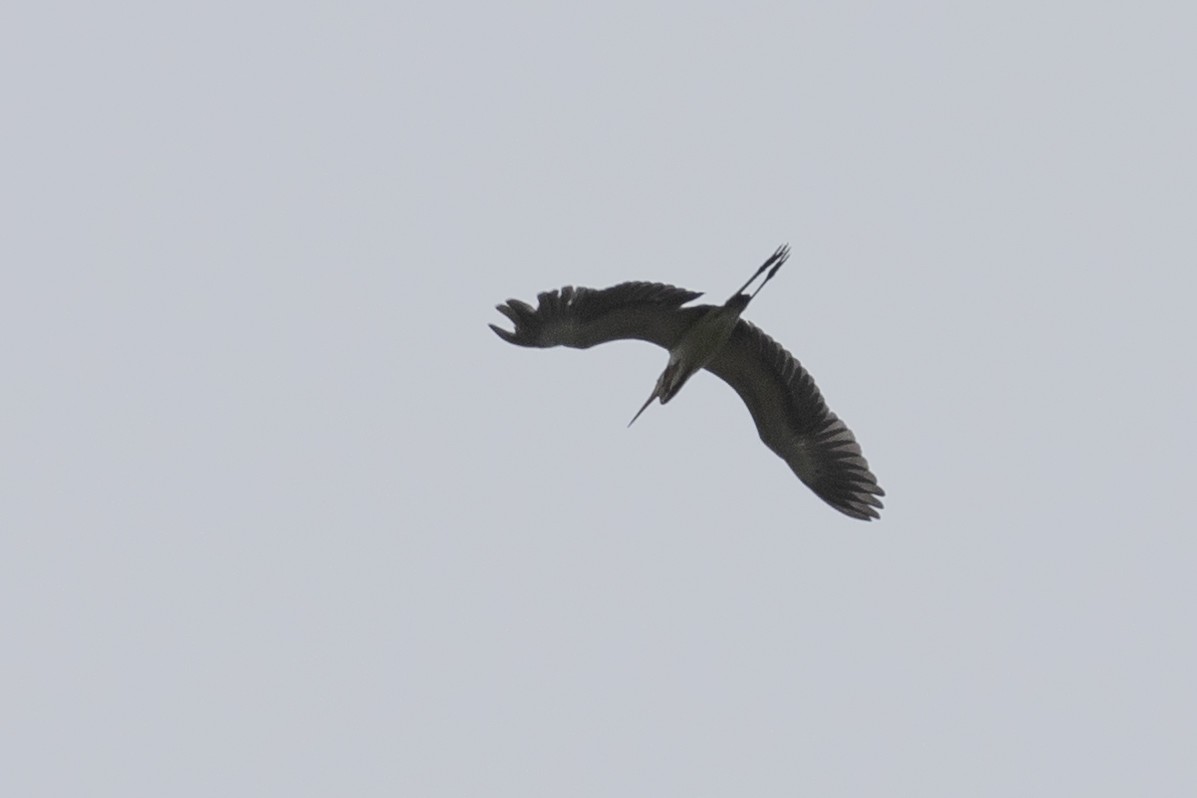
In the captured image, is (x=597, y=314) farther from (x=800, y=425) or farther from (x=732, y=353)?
(x=800, y=425)

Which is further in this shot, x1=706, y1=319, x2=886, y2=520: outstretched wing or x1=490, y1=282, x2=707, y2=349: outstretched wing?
x1=706, y1=319, x2=886, y2=520: outstretched wing

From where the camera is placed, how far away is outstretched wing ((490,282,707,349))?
44.2 feet

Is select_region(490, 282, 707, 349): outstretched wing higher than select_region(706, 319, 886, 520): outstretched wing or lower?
lower

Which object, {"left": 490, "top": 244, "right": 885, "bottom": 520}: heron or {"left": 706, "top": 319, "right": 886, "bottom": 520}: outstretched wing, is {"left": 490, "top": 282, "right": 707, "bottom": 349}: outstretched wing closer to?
{"left": 490, "top": 244, "right": 885, "bottom": 520}: heron

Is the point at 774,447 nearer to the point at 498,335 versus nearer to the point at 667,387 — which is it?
the point at 667,387

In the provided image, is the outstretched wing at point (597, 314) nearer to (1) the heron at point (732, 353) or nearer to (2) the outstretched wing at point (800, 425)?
(1) the heron at point (732, 353)

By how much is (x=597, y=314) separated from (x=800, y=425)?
2.70 metres

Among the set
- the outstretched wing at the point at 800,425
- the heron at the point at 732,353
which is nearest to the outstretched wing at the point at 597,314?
the heron at the point at 732,353

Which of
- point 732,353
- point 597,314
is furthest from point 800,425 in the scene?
point 597,314

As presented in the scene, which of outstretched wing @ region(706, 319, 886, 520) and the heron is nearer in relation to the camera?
the heron

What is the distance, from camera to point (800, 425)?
15.4m

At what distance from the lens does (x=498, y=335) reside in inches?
532

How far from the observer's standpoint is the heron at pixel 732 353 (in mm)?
13602

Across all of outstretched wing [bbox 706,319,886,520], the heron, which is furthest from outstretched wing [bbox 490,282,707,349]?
outstretched wing [bbox 706,319,886,520]
